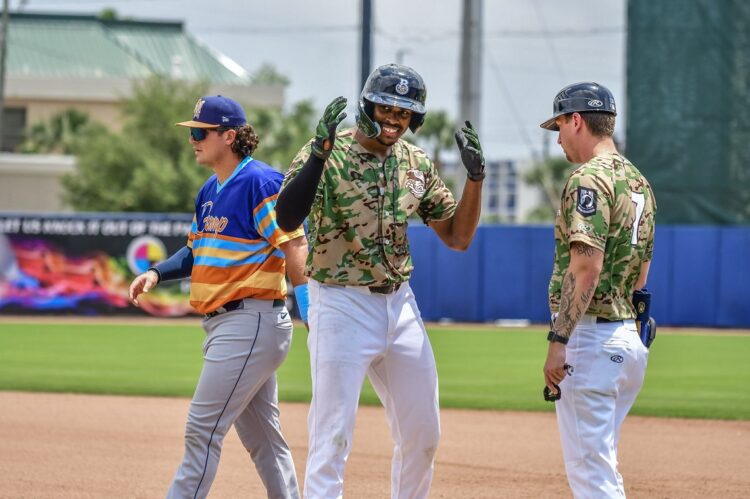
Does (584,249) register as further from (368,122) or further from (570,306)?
(368,122)

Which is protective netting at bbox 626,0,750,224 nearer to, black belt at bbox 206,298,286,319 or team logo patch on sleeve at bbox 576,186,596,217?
black belt at bbox 206,298,286,319

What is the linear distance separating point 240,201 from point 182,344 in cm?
1280

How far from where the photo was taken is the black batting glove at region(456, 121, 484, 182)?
484 cm

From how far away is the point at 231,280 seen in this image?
16.8ft

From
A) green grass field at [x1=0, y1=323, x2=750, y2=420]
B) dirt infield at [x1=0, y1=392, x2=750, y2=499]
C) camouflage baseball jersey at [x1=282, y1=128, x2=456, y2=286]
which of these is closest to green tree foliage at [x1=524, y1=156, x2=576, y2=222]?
green grass field at [x1=0, y1=323, x2=750, y2=420]

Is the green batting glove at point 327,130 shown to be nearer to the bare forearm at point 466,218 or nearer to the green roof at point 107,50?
the bare forearm at point 466,218

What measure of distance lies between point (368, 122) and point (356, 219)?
40cm

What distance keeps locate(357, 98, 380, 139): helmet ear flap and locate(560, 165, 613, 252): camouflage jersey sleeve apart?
82 cm

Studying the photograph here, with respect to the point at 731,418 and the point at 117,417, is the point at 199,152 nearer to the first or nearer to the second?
the point at 117,417

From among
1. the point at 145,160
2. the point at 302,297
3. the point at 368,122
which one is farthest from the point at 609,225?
the point at 145,160

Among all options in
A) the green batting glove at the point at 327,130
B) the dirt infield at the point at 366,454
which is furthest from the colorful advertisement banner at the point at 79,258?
the green batting glove at the point at 327,130

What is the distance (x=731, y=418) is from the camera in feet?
34.1

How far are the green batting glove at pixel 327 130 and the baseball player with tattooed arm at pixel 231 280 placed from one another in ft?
2.18

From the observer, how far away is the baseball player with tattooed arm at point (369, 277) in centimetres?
465
